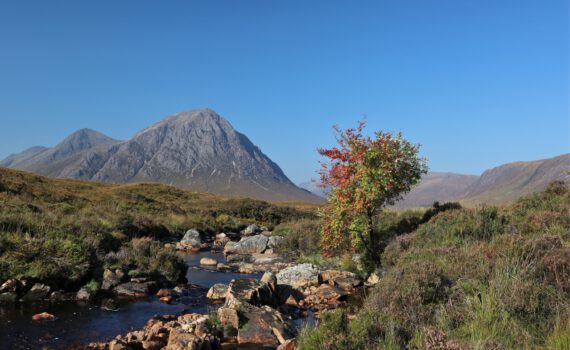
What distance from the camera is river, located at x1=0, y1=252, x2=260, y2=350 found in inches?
→ 420

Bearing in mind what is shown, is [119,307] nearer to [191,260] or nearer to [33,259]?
[33,259]

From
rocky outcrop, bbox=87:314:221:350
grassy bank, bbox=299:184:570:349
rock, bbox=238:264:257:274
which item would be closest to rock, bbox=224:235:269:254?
rock, bbox=238:264:257:274

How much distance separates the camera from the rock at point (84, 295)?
48.0 feet

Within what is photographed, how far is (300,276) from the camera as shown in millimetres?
18875

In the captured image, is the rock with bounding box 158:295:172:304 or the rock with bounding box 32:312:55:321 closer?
the rock with bounding box 32:312:55:321

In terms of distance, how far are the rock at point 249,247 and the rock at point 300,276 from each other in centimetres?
1079

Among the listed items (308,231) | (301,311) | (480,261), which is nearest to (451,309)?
(480,261)

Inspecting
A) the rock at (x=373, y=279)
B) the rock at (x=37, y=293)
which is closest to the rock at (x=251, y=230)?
the rock at (x=373, y=279)

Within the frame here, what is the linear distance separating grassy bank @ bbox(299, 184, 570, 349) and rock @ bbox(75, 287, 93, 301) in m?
9.38

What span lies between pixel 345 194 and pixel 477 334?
12825 millimetres

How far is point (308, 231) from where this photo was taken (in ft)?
96.2

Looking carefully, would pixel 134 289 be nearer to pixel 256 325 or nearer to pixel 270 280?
pixel 270 280

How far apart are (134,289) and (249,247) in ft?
48.6

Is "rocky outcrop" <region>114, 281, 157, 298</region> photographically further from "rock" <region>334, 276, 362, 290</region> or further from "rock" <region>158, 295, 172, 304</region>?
"rock" <region>334, 276, 362, 290</region>
